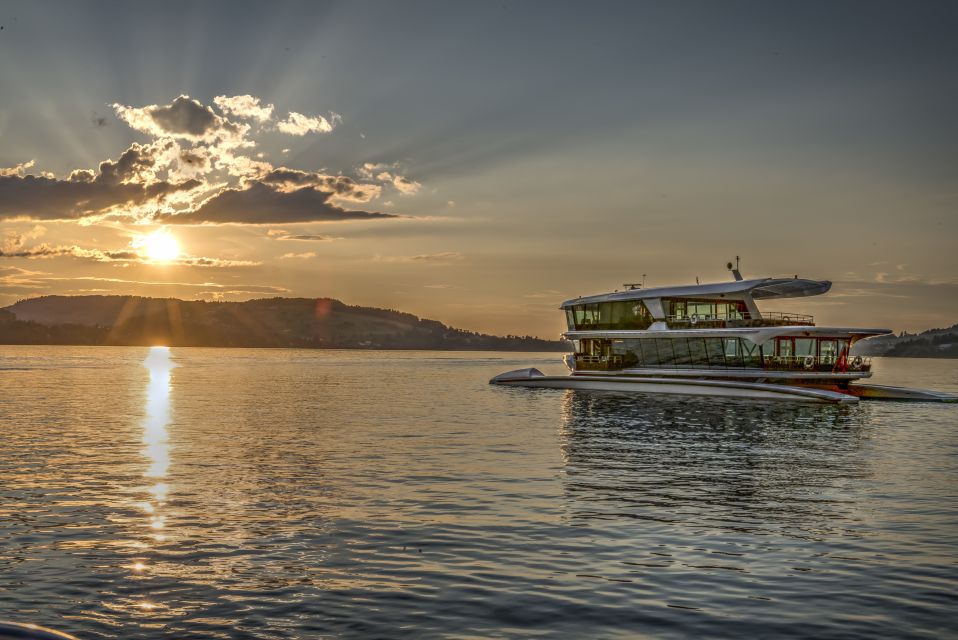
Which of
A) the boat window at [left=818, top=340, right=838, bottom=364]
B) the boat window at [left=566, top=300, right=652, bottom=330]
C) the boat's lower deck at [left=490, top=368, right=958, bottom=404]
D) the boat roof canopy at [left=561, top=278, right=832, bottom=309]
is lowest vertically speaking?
the boat's lower deck at [left=490, top=368, right=958, bottom=404]

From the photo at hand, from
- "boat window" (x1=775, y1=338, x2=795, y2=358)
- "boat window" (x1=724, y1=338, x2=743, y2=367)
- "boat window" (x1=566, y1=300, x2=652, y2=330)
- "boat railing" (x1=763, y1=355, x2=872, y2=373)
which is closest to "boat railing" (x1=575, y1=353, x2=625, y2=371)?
"boat window" (x1=566, y1=300, x2=652, y2=330)

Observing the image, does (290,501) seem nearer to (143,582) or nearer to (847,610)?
(143,582)

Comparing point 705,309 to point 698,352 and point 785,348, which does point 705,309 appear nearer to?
point 698,352

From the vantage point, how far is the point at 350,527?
18844 millimetres

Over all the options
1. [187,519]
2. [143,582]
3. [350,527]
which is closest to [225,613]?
[143,582]

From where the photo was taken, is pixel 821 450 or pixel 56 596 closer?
pixel 56 596

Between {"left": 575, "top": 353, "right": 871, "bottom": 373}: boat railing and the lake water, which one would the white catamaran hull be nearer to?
{"left": 575, "top": 353, "right": 871, "bottom": 373}: boat railing

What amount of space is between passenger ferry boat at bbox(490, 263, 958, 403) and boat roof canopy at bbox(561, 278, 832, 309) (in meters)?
0.08

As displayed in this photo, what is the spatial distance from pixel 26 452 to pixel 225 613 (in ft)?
78.3

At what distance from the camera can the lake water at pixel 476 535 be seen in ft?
41.8

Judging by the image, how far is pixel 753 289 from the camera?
65.8m

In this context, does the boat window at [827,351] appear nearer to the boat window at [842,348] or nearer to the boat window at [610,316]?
the boat window at [842,348]

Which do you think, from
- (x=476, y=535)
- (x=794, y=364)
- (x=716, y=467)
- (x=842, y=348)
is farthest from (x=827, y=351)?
(x=476, y=535)

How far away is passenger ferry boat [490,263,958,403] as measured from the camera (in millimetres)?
62906
